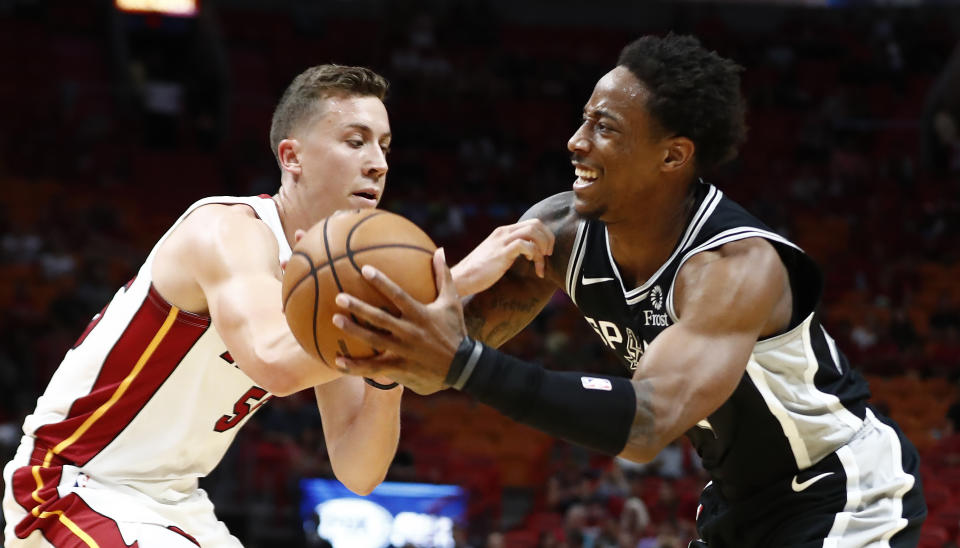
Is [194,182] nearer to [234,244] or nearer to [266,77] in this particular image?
[266,77]

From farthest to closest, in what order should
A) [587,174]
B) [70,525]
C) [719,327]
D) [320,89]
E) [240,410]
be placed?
[320,89] < [240,410] < [587,174] < [70,525] < [719,327]

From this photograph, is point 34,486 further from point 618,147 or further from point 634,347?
point 618,147

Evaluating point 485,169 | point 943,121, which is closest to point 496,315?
point 485,169

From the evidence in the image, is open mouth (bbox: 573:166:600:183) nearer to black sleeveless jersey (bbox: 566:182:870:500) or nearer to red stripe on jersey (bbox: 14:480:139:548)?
black sleeveless jersey (bbox: 566:182:870:500)

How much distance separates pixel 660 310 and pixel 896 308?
35.0ft

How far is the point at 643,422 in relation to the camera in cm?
278

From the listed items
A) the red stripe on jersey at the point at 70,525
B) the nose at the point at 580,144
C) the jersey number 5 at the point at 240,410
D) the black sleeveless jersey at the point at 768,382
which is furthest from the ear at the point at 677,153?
the red stripe on jersey at the point at 70,525

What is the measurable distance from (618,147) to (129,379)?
166 cm

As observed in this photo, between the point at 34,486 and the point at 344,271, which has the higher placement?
the point at 344,271

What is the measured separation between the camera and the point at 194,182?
54.6ft

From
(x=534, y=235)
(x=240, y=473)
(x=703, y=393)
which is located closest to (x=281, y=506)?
(x=240, y=473)

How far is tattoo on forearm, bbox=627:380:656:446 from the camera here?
9.06 feet

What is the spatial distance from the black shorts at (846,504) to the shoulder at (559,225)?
101 cm

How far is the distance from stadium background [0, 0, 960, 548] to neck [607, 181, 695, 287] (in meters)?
4.81
